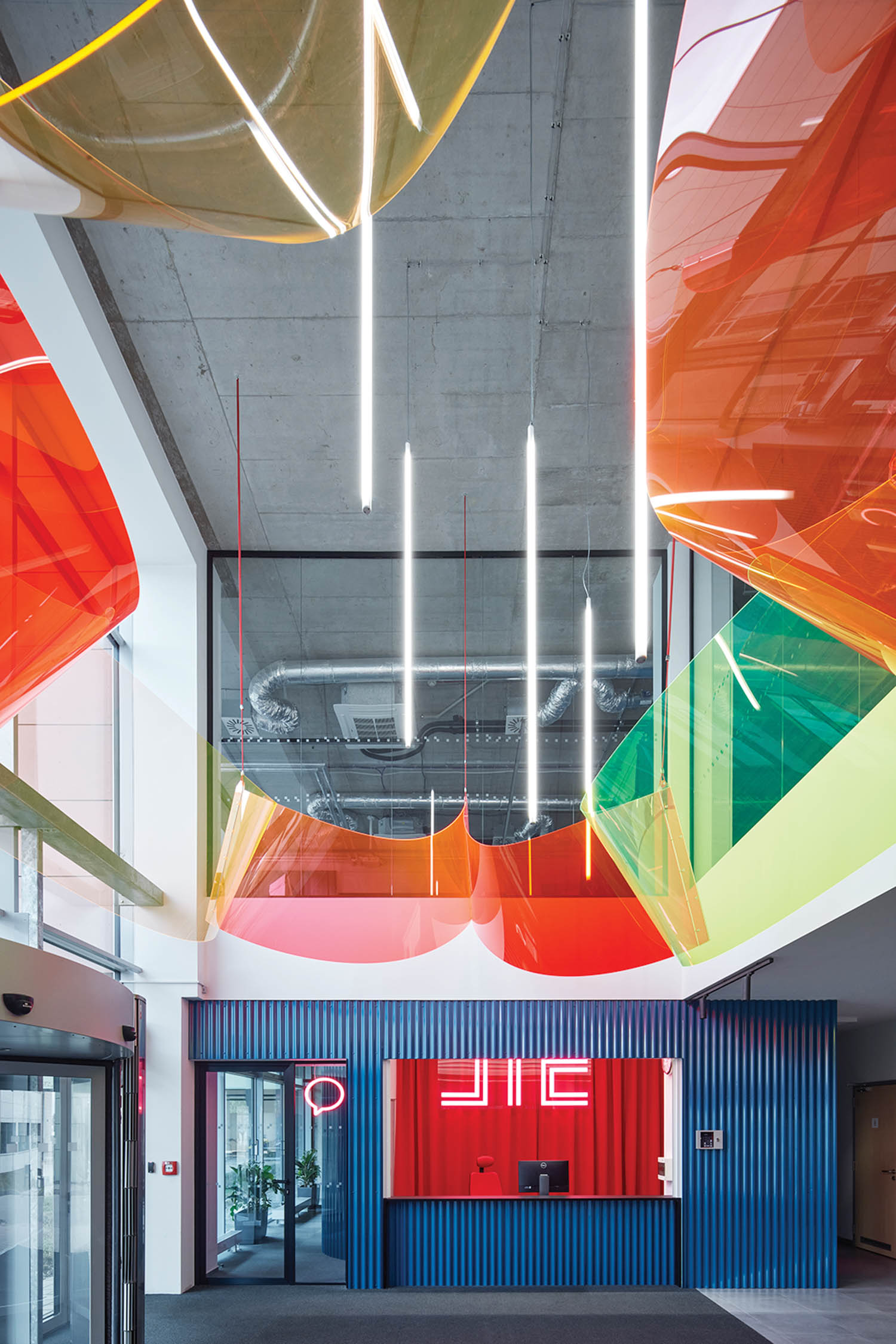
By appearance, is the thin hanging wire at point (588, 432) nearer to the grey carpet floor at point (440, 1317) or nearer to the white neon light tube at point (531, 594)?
the white neon light tube at point (531, 594)

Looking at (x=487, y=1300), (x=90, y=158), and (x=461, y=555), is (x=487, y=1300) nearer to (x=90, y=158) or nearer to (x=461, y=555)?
(x=461, y=555)

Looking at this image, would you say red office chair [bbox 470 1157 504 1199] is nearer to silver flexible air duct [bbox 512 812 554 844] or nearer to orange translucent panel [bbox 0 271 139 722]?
silver flexible air duct [bbox 512 812 554 844]

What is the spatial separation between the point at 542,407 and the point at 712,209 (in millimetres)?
8046

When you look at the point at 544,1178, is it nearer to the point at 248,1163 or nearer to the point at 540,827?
the point at 248,1163

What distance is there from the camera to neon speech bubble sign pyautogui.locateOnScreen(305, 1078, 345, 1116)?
12383 millimetres

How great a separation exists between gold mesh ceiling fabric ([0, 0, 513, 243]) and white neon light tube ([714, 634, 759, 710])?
14.5 ft

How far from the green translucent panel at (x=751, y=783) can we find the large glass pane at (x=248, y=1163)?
601 cm

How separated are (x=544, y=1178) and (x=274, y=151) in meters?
12.3

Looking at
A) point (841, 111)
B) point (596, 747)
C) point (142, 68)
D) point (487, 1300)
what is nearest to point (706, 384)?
point (841, 111)

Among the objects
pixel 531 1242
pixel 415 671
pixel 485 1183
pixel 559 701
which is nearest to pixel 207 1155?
pixel 485 1183

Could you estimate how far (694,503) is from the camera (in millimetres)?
2547

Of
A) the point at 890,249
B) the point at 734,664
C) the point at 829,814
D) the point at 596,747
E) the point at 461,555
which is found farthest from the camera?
the point at 596,747

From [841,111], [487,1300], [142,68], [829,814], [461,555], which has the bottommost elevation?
[487,1300]

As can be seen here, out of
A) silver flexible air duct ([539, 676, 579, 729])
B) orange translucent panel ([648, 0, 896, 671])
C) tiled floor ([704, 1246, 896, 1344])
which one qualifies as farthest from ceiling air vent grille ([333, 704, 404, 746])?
orange translucent panel ([648, 0, 896, 671])
